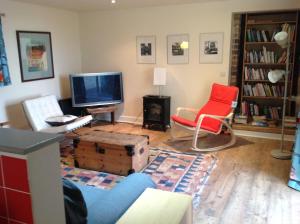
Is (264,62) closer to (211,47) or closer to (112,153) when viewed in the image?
(211,47)

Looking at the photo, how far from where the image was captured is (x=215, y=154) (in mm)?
4109

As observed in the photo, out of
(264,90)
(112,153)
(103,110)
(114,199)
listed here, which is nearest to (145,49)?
(103,110)

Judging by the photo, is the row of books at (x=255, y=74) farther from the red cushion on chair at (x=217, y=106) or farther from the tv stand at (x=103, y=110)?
the tv stand at (x=103, y=110)

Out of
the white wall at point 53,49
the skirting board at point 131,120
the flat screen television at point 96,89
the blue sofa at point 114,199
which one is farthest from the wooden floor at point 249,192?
the white wall at point 53,49

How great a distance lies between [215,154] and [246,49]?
2.22m

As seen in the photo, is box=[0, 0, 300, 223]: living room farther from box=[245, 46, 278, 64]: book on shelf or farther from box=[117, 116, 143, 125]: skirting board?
box=[245, 46, 278, 64]: book on shelf

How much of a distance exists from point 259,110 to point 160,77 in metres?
1.90

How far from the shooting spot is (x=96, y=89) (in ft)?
18.0

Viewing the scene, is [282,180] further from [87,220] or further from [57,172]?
[57,172]

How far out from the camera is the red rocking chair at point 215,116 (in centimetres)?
419

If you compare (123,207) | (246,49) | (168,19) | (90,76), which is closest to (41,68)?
(90,76)

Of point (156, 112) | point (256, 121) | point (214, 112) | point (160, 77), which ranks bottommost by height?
point (256, 121)

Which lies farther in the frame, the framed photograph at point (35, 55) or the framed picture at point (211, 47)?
the framed picture at point (211, 47)

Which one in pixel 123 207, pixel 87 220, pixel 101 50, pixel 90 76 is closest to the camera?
pixel 87 220
